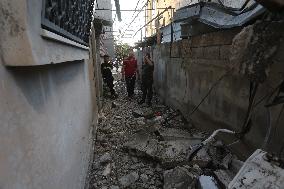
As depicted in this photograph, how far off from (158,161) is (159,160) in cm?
4

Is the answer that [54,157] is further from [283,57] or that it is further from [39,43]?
[283,57]

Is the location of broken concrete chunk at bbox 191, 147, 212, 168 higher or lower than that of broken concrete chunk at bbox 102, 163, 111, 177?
higher

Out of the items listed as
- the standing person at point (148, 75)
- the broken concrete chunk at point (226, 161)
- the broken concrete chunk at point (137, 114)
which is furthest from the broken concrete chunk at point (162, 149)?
the standing person at point (148, 75)

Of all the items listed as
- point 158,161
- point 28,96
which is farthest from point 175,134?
point 28,96

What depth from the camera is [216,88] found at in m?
5.08

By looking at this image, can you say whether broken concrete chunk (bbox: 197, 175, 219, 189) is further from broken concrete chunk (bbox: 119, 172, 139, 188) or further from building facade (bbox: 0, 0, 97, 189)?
building facade (bbox: 0, 0, 97, 189)

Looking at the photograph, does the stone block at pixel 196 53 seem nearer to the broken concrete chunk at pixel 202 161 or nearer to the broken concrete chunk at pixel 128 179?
the broken concrete chunk at pixel 202 161

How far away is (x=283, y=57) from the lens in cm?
303

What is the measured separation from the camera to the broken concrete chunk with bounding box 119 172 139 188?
402 centimetres

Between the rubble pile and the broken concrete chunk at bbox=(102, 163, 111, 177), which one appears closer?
the rubble pile

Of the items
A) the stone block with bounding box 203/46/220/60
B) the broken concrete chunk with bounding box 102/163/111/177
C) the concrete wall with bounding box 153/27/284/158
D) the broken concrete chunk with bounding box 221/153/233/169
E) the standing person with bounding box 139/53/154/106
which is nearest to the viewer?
the concrete wall with bounding box 153/27/284/158

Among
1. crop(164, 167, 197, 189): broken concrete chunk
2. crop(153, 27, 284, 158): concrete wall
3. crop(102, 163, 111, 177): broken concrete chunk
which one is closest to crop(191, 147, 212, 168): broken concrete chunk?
crop(164, 167, 197, 189): broken concrete chunk

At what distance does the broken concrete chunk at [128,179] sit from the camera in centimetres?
402

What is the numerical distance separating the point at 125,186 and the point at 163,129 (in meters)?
2.38
